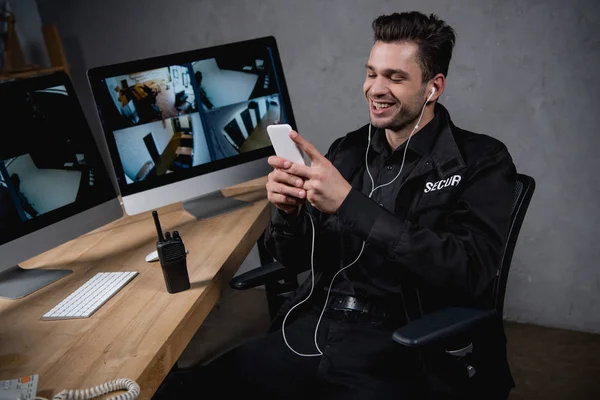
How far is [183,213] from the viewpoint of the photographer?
2.11m

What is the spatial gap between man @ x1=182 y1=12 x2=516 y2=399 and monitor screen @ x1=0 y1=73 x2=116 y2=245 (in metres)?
0.65

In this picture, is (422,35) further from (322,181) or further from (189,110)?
(189,110)

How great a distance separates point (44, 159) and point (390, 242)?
1091mm

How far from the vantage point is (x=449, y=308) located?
4.17 feet

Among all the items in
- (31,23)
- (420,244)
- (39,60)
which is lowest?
(420,244)

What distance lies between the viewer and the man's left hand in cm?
132

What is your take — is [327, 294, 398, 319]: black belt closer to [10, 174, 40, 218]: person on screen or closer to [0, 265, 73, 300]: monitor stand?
[0, 265, 73, 300]: monitor stand

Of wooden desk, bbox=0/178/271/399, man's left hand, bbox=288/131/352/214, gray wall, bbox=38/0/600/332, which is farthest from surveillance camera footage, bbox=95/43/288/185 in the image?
man's left hand, bbox=288/131/352/214

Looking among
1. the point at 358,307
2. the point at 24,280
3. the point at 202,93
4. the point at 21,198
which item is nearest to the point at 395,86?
the point at 358,307

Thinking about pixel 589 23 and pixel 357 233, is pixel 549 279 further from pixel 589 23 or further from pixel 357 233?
pixel 357 233

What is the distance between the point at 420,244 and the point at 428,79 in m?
0.54

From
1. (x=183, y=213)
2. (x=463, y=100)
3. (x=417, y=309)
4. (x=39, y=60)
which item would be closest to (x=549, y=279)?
(x=463, y=100)

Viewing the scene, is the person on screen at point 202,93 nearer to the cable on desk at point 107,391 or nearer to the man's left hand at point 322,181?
the man's left hand at point 322,181

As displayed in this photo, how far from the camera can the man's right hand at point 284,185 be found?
1356mm
